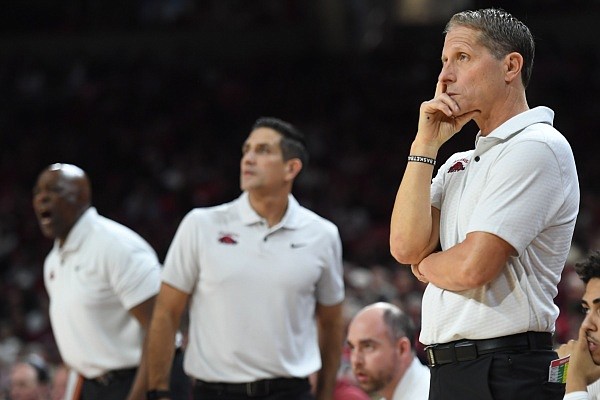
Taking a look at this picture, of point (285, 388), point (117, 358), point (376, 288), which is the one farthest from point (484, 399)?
point (376, 288)

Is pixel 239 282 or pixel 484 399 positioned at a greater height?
pixel 239 282

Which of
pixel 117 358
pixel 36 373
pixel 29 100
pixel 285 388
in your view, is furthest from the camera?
pixel 29 100

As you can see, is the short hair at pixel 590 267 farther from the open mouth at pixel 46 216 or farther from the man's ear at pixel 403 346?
the open mouth at pixel 46 216

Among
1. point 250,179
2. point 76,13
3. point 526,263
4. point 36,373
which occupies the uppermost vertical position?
point 76,13

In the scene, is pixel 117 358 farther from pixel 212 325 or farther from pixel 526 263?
pixel 526 263

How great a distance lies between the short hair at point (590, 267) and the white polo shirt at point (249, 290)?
5.25 feet

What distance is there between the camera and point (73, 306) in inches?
210

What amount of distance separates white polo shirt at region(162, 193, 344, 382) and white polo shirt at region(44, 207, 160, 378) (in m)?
0.39

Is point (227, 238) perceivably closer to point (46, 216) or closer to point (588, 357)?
point (46, 216)

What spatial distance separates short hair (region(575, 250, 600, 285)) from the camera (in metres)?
3.61

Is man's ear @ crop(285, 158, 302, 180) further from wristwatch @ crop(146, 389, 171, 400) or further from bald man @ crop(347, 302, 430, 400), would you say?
wristwatch @ crop(146, 389, 171, 400)

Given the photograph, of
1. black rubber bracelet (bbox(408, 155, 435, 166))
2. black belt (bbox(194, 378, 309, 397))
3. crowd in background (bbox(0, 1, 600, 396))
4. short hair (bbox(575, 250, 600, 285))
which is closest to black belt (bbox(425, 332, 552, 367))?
black rubber bracelet (bbox(408, 155, 435, 166))

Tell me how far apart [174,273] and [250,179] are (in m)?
A: 0.58

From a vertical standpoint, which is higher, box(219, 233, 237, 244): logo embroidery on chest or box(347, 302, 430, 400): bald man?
box(219, 233, 237, 244): logo embroidery on chest
